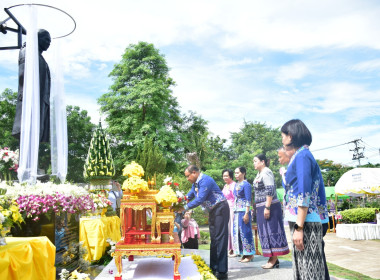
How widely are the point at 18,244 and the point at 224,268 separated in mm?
3170

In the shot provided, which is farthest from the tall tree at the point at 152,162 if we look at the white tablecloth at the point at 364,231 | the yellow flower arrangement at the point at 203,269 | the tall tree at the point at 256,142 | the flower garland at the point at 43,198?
the flower garland at the point at 43,198

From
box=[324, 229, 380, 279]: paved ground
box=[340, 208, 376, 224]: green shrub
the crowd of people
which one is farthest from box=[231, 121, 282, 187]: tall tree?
the crowd of people

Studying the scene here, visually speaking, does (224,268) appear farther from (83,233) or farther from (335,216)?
(335,216)

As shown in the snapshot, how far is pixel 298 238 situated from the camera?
2.83 m

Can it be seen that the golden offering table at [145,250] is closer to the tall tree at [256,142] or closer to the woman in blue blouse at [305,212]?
the woman in blue blouse at [305,212]

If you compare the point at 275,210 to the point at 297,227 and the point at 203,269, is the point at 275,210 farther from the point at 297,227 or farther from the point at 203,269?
the point at 297,227

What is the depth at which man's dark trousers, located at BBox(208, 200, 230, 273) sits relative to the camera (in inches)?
200

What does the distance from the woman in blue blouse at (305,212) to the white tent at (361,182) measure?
1350cm

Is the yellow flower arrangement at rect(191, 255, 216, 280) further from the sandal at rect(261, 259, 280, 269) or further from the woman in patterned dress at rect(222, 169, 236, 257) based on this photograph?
the woman in patterned dress at rect(222, 169, 236, 257)

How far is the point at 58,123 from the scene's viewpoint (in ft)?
17.1

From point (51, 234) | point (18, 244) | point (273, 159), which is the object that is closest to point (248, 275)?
point (51, 234)

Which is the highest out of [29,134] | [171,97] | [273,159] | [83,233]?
[171,97]

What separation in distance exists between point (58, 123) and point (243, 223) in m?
3.92

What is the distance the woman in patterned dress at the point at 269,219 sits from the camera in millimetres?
5531
